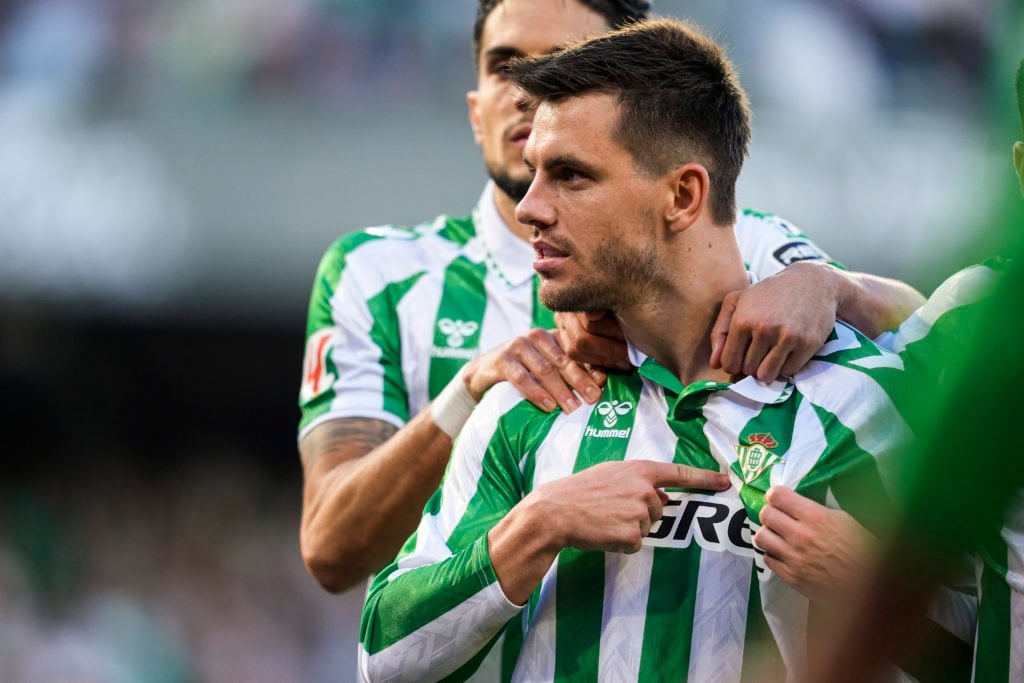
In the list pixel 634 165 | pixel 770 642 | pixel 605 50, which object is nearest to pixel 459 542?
pixel 770 642

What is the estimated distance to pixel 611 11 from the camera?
345 cm

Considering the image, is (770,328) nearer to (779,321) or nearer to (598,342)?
(779,321)

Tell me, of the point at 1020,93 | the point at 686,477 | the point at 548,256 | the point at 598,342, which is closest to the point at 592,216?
the point at 548,256

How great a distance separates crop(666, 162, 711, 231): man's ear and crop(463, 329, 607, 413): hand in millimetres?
305

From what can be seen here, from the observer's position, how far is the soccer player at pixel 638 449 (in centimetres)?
221

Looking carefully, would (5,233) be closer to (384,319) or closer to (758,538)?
(384,319)

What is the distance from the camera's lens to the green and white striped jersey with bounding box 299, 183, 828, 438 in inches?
132

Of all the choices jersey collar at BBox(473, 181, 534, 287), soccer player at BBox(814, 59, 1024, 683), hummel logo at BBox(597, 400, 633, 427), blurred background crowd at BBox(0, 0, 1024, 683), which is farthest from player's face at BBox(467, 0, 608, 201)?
blurred background crowd at BBox(0, 0, 1024, 683)

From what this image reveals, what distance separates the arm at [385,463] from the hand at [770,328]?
0.85 feet

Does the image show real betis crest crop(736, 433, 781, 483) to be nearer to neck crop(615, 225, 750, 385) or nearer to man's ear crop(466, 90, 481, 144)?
neck crop(615, 225, 750, 385)

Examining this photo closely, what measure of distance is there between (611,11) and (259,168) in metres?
6.02

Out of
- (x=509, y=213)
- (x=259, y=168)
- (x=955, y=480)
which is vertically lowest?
(x=259, y=168)

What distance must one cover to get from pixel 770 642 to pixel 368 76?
292 inches

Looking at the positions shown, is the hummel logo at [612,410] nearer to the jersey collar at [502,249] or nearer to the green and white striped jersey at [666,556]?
the green and white striped jersey at [666,556]
